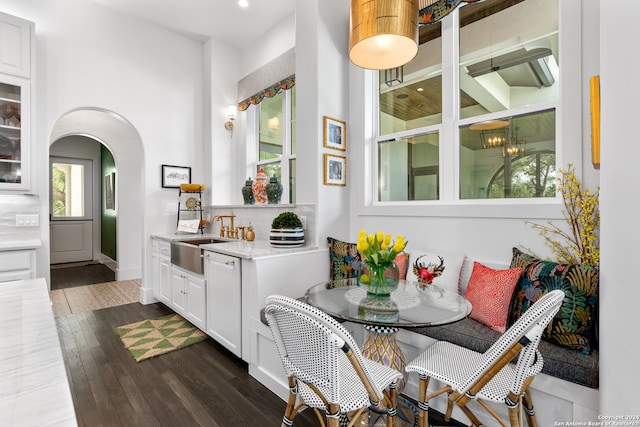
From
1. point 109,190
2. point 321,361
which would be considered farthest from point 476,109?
point 109,190

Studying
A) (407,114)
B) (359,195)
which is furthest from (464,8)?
(359,195)

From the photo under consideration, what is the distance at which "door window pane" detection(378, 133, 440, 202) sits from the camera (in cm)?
274

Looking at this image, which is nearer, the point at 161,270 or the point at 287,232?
A: the point at 287,232

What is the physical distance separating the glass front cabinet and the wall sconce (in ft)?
6.77

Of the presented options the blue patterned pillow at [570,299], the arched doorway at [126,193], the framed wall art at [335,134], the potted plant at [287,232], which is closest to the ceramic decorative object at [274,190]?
the potted plant at [287,232]

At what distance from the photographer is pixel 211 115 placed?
437cm

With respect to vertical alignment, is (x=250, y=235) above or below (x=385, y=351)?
above

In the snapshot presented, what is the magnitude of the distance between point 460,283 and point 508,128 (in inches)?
46.4

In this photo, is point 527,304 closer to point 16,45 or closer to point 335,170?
point 335,170

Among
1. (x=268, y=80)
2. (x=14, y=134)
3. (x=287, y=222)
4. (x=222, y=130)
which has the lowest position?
(x=287, y=222)

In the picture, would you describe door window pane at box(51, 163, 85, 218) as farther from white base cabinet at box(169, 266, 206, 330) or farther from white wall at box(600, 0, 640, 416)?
white wall at box(600, 0, 640, 416)

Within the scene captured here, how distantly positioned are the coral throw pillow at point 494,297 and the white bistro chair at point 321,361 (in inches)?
29.9

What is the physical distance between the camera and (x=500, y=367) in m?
1.27

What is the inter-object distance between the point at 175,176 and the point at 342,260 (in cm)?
278
